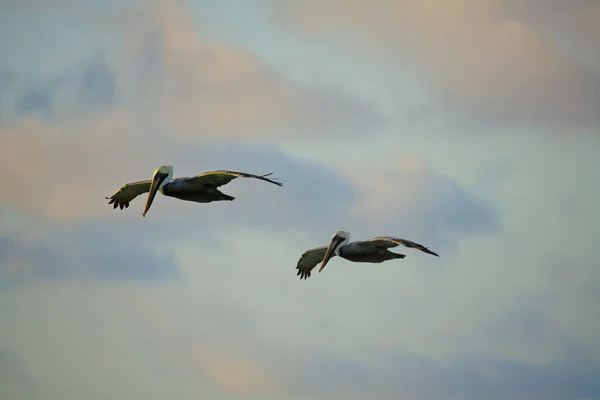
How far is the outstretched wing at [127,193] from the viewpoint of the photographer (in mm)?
55812

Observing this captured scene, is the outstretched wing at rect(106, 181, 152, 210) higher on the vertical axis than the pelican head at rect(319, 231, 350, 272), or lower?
higher

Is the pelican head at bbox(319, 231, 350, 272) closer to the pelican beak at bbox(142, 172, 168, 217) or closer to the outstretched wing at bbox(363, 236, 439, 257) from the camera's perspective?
the outstretched wing at bbox(363, 236, 439, 257)

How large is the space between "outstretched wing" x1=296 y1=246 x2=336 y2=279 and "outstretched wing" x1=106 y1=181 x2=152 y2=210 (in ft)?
24.4

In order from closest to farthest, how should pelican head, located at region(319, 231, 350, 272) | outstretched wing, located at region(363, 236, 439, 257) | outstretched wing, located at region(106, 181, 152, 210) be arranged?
outstretched wing, located at region(363, 236, 439, 257) < pelican head, located at region(319, 231, 350, 272) < outstretched wing, located at region(106, 181, 152, 210)

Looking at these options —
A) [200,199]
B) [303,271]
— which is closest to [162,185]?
[200,199]

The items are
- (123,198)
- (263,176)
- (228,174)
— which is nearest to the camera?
(263,176)

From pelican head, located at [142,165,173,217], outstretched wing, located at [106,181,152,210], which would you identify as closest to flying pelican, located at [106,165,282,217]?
pelican head, located at [142,165,173,217]

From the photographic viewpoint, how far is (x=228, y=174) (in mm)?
48156

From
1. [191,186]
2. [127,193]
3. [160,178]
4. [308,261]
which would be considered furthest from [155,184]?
[308,261]

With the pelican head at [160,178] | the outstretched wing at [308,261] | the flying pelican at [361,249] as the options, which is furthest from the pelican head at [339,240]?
the pelican head at [160,178]

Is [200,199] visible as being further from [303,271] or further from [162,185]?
[303,271]

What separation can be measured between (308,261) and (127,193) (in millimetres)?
8443

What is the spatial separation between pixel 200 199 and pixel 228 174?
2.72 metres

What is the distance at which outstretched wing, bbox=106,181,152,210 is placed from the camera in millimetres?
55812
